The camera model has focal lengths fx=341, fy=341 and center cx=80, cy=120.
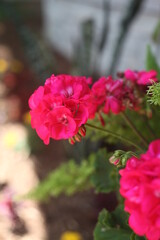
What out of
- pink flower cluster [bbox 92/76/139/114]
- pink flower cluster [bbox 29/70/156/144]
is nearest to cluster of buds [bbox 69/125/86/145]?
pink flower cluster [bbox 29/70/156/144]

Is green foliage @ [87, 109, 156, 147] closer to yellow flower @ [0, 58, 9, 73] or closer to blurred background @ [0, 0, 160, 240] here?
blurred background @ [0, 0, 160, 240]

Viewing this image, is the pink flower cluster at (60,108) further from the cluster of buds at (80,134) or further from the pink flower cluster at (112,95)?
the pink flower cluster at (112,95)

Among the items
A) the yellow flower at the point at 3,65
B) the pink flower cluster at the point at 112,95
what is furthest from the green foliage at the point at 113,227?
the yellow flower at the point at 3,65

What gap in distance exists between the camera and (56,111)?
467 mm

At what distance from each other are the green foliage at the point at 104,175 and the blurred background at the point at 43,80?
15.3 inches

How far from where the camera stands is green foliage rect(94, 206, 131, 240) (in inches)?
25.0

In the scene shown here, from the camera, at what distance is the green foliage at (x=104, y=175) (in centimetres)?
72

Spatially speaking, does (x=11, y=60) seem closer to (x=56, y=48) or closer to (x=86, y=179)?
(x=56, y=48)

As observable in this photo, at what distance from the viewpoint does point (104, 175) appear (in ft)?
2.50

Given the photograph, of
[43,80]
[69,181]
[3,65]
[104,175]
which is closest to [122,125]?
[104,175]

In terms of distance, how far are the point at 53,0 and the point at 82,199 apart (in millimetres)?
2307

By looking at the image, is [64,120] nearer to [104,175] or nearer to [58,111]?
[58,111]

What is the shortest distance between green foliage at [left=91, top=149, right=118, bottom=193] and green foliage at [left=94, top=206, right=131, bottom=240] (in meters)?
0.07

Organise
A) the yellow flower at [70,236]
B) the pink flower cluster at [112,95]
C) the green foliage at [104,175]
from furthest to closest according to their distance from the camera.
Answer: the yellow flower at [70,236], the green foliage at [104,175], the pink flower cluster at [112,95]
